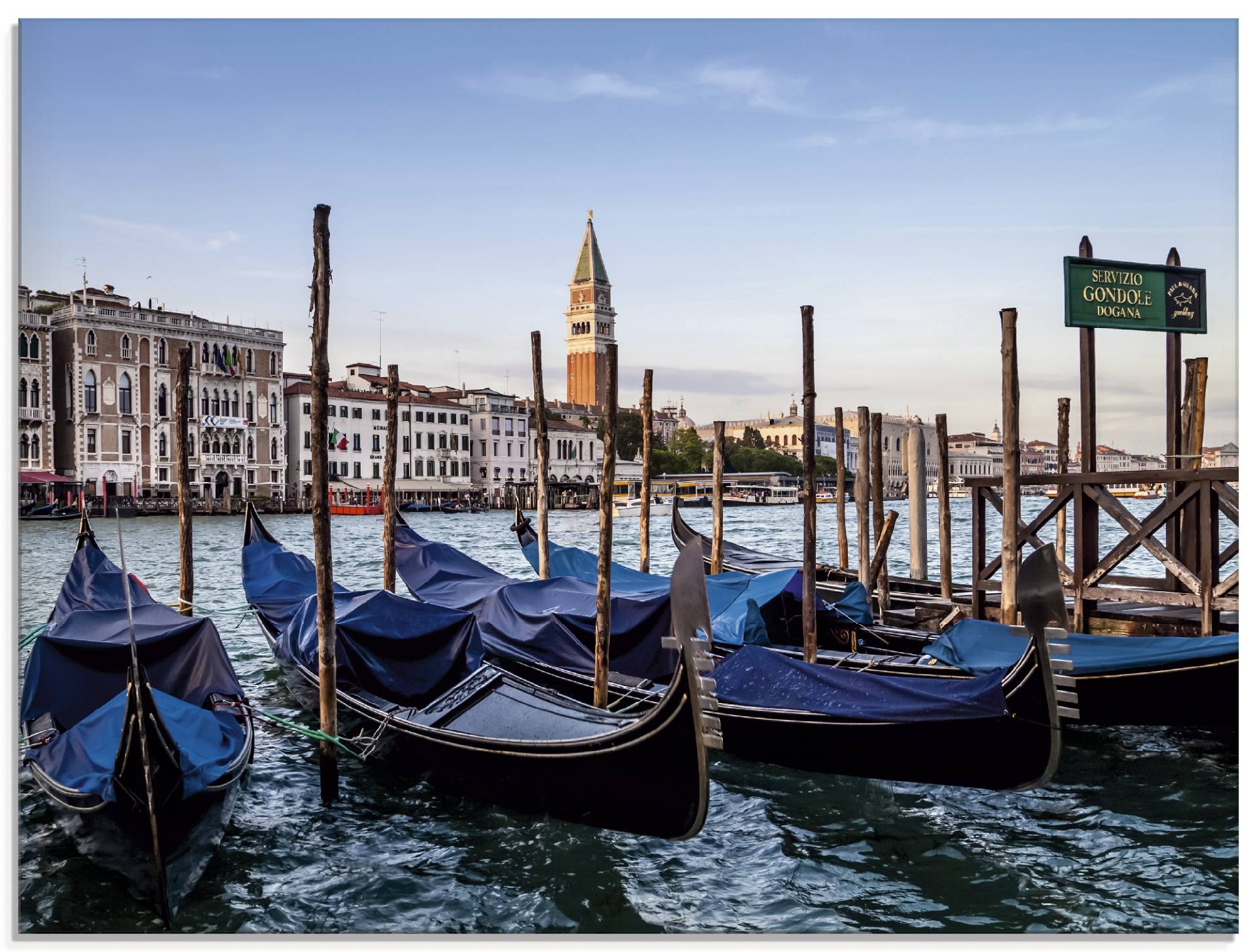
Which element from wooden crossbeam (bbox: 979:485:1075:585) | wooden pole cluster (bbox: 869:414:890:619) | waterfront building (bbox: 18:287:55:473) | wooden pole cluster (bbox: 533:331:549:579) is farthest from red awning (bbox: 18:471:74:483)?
wooden crossbeam (bbox: 979:485:1075:585)

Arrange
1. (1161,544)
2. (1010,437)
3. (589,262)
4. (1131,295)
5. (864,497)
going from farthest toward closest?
(589,262), (864,497), (1161,544), (1010,437), (1131,295)

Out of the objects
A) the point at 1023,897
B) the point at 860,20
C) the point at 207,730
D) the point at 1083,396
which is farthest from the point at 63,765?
the point at 1083,396

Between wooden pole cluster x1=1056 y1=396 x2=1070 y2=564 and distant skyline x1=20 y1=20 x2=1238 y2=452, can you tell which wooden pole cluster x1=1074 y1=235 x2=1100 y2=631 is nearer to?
distant skyline x1=20 y1=20 x2=1238 y2=452

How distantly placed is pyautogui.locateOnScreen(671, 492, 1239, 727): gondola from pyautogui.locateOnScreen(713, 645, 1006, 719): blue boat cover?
44cm

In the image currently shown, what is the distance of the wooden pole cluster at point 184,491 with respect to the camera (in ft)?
22.5

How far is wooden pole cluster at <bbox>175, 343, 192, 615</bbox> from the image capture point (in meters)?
6.86

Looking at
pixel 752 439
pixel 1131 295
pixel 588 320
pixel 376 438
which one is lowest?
pixel 1131 295

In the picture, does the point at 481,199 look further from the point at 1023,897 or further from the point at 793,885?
the point at 1023,897

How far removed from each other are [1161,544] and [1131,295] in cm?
133

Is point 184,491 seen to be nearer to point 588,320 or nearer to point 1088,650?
point 1088,650

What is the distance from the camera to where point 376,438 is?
35906 mm

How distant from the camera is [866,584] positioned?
22.9 ft

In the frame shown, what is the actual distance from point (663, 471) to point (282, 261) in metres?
43.1

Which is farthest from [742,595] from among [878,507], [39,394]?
[39,394]
